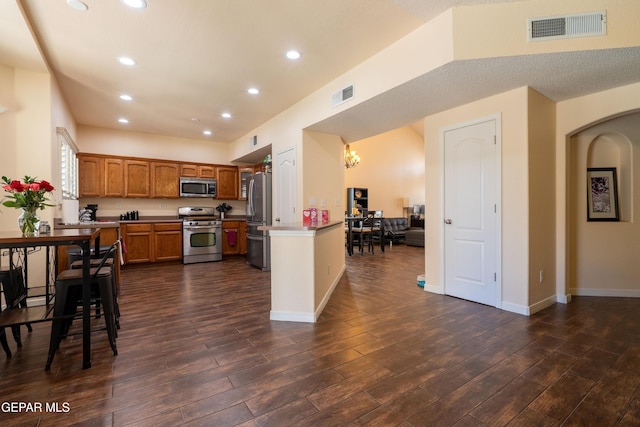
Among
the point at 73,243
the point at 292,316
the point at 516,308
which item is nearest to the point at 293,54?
the point at 73,243

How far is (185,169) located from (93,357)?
Answer: 507 cm

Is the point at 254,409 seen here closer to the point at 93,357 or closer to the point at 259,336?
the point at 259,336

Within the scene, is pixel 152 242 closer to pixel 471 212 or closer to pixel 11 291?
pixel 11 291

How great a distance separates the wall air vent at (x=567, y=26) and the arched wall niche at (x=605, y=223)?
1760 mm

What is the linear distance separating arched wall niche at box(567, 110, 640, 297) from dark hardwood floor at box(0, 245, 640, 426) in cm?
46

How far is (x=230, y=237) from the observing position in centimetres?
665

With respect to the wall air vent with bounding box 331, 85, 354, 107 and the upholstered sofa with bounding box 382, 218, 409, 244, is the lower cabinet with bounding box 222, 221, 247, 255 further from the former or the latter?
the upholstered sofa with bounding box 382, 218, 409, 244

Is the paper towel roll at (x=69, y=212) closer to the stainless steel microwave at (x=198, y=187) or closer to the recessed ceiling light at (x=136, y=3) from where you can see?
the stainless steel microwave at (x=198, y=187)

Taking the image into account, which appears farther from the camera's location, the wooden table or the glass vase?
the glass vase

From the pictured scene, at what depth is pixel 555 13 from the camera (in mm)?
2385

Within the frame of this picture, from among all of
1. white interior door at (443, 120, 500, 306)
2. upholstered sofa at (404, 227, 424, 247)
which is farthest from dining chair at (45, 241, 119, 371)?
upholstered sofa at (404, 227, 424, 247)

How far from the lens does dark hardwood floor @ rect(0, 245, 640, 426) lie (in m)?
1.59

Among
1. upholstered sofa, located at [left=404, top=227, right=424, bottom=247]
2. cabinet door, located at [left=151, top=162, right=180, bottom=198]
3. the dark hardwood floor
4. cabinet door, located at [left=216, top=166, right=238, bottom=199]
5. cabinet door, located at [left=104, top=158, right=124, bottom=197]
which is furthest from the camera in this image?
upholstered sofa, located at [left=404, top=227, right=424, bottom=247]

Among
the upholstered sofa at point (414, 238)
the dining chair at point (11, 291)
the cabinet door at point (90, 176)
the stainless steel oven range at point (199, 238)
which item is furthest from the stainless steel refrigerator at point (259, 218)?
the upholstered sofa at point (414, 238)
